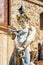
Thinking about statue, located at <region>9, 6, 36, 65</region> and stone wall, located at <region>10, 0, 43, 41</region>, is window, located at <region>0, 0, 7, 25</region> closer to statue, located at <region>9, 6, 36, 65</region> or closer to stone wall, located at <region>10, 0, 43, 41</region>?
stone wall, located at <region>10, 0, 43, 41</region>

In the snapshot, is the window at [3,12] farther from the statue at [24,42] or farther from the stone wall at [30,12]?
the statue at [24,42]

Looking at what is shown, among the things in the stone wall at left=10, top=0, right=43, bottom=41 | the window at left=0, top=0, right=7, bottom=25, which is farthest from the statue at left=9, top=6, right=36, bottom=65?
the stone wall at left=10, top=0, right=43, bottom=41

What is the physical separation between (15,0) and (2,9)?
0.38 metres

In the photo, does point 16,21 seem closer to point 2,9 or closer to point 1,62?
point 2,9

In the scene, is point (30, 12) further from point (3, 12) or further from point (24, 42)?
point (24, 42)

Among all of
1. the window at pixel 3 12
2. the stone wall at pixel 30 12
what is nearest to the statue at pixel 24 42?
the window at pixel 3 12

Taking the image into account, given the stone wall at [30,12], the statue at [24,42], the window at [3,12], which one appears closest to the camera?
the statue at [24,42]

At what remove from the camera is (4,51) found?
9.56ft

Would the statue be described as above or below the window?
below

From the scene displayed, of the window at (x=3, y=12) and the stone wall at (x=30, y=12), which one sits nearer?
the window at (x=3, y=12)

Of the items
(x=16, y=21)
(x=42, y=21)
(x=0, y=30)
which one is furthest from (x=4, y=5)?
(x=42, y=21)

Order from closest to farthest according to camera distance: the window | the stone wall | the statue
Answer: the statue → the window → the stone wall

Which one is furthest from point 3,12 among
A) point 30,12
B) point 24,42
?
point 24,42

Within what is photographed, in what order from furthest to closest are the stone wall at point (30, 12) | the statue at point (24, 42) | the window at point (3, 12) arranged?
the stone wall at point (30, 12)
the window at point (3, 12)
the statue at point (24, 42)
